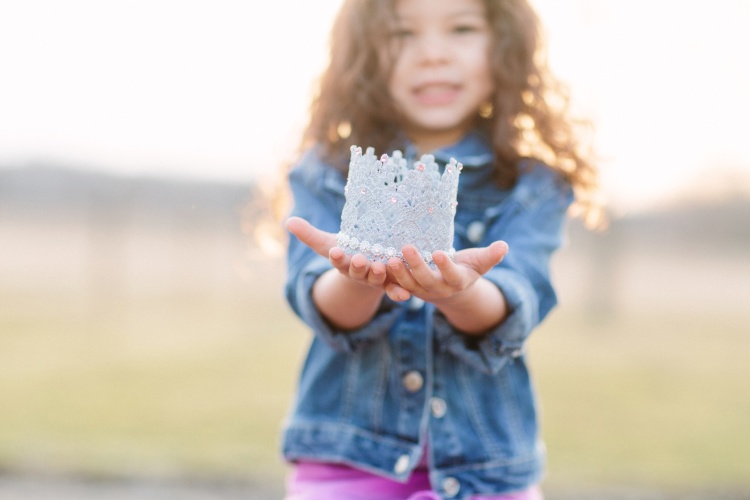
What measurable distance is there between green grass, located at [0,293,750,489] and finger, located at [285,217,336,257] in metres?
2.78

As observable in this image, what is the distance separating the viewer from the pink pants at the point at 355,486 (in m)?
1.84

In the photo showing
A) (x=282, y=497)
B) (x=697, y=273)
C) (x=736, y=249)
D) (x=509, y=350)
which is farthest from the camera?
(x=697, y=273)

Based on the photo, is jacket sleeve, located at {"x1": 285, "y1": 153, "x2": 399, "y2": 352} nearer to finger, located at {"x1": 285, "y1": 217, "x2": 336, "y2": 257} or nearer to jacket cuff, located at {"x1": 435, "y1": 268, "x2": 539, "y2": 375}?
jacket cuff, located at {"x1": 435, "y1": 268, "x2": 539, "y2": 375}

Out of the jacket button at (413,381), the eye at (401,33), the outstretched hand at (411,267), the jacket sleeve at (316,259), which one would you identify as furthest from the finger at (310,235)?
the eye at (401,33)

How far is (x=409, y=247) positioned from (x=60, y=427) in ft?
12.9

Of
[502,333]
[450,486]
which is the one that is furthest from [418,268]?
[450,486]

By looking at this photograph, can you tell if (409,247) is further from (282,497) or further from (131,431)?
(131,431)

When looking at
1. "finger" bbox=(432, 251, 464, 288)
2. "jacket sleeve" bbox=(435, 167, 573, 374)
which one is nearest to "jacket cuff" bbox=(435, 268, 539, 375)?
"jacket sleeve" bbox=(435, 167, 573, 374)

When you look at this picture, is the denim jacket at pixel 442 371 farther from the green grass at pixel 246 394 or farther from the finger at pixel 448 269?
the green grass at pixel 246 394

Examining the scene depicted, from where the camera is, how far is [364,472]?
1.88m

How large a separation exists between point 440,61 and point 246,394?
4.05 m

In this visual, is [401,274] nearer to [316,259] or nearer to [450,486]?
[316,259]

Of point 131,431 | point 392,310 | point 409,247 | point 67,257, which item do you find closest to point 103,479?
point 131,431

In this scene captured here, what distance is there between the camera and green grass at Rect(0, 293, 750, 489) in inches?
167
